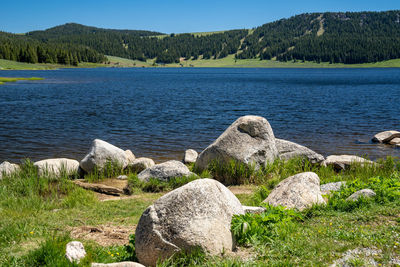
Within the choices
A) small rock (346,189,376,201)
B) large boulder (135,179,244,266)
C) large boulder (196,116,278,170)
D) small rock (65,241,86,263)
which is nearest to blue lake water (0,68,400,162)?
large boulder (196,116,278,170)

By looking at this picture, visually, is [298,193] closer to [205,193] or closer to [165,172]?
[205,193]

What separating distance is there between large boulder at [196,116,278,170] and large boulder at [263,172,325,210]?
15.5ft

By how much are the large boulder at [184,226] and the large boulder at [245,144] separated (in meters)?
7.81

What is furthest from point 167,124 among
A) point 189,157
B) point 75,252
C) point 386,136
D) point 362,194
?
point 75,252

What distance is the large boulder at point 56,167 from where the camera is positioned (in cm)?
1454

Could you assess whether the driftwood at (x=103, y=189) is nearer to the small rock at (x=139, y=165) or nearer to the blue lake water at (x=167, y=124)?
the small rock at (x=139, y=165)

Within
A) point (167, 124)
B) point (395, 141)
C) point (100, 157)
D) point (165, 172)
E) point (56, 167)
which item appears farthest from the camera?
point (167, 124)

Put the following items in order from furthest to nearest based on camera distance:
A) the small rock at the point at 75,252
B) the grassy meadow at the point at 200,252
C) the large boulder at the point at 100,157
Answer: the large boulder at the point at 100,157 → the grassy meadow at the point at 200,252 → the small rock at the point at 75,252

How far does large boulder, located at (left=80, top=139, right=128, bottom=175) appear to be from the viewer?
15.6 meters

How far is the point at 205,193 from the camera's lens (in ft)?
22.4

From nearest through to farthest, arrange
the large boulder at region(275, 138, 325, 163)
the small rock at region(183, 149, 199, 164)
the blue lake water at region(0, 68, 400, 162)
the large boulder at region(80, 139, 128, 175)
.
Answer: the large boulder at region(80, 139, 128, 175) → the large boulder at region(275, 138, 325, 163) → the small rock at region(183, 149, 199, 164) → the blue lake water at region(0, 68, 400, 162)

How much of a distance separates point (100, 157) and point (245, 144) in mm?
6102

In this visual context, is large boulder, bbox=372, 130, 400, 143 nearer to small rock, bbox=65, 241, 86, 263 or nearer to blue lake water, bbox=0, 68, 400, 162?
blue lake water, bbox=0, 68, 400, 162

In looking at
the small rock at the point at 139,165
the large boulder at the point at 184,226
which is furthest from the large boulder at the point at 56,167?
the large boulder at the point at 184,226
